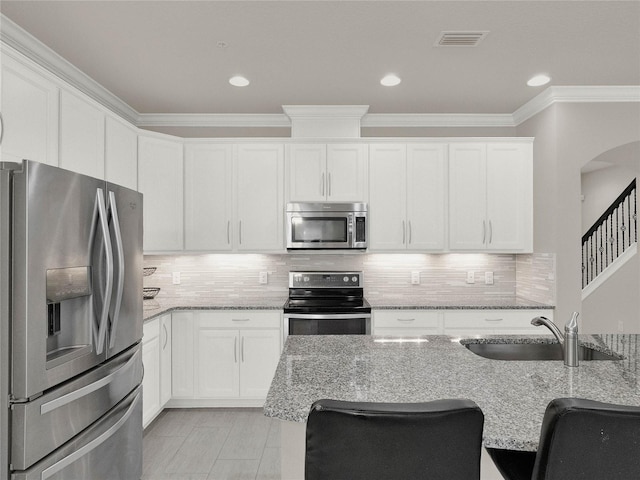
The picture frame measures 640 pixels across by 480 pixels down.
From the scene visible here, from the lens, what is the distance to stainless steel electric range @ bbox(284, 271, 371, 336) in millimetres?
3447

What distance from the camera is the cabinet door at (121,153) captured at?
9.49ft

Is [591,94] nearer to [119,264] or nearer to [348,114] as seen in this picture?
[348,114]

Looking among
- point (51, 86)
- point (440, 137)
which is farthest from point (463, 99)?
point (51, 86)

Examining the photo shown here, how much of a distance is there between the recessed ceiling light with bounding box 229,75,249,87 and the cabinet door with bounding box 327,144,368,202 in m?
0.94

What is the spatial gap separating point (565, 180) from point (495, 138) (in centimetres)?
70

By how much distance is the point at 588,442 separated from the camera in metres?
0.94

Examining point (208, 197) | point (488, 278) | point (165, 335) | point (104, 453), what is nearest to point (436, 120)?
point (488, 278)

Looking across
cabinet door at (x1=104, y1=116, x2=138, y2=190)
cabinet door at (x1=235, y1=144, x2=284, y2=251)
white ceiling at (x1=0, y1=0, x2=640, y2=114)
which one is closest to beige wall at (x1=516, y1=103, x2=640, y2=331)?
white ceiling at (x1=0, y1=0, x2=640, y2=114)

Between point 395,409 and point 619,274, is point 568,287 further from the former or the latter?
point 395,409

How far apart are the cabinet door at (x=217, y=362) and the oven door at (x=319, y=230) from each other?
0.98 meters

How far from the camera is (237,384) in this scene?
3490mm

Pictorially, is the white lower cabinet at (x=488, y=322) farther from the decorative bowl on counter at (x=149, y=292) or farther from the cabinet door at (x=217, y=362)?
the decorative bowl on counter at (x=149, y=292)

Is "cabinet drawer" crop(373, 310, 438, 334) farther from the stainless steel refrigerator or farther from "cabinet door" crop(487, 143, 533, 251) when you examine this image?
the stainless steel refrigerator

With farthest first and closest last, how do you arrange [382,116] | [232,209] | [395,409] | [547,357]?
1. [382,116]
2. [232,209]
3. [547,357]
4. [395,409]
